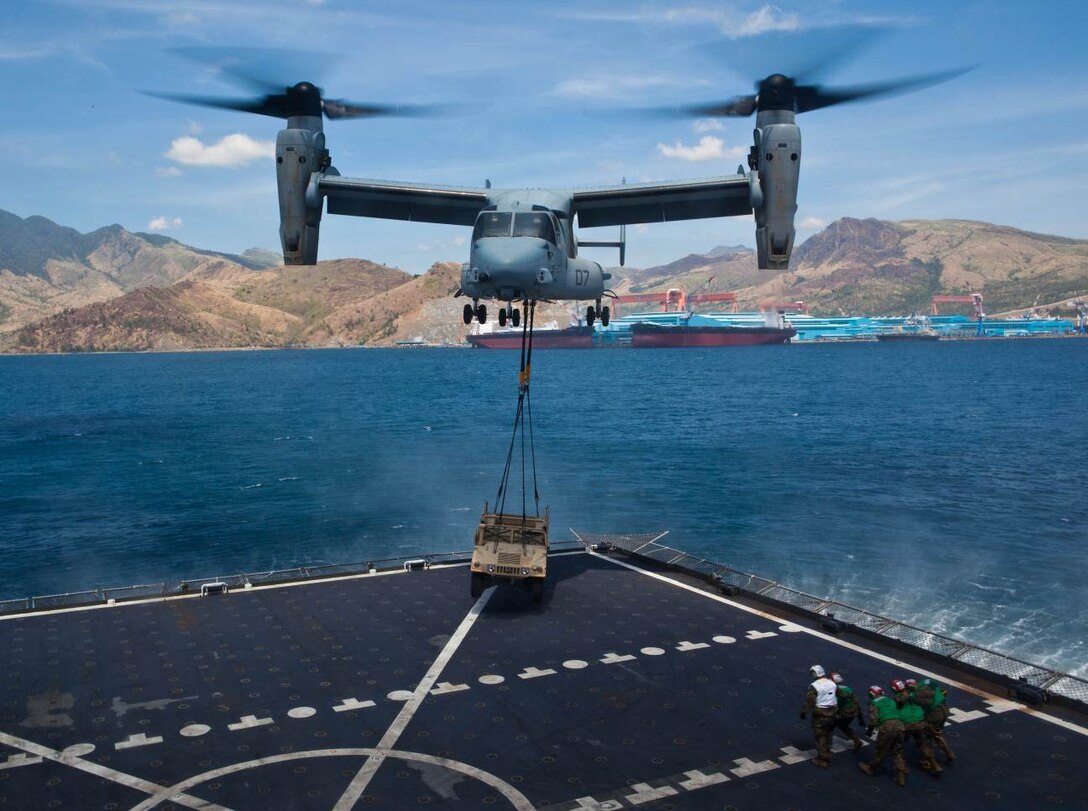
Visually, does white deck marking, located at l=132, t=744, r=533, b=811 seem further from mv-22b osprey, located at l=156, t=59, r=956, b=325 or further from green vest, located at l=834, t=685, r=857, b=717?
mv-22b osprey, located at l=156, t=59, r=956, b=325

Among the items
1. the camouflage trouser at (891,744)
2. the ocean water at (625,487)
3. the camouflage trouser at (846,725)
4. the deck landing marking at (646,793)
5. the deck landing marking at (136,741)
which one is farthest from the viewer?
the ocean water at (625,487)

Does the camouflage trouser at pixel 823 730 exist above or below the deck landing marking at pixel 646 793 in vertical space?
above

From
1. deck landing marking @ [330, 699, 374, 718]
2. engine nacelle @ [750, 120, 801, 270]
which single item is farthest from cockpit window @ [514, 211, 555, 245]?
deck landing marking @ [330, 699, 374, 718]

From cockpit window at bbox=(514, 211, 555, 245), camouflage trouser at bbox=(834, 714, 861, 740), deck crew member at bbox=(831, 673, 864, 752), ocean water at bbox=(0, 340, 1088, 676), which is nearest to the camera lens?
deck crew member at bbox=(831, 673, 864, 752)

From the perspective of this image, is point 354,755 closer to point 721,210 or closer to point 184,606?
point 184,606

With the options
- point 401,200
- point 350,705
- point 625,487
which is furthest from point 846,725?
point 625,487

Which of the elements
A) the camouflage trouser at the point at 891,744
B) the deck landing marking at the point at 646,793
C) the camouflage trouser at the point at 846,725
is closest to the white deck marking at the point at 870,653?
the camouflage trouser at the point at 846,725

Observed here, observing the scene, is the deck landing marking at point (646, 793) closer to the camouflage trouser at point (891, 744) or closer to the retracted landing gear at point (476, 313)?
the camouflage trouser at point (891, 744)
